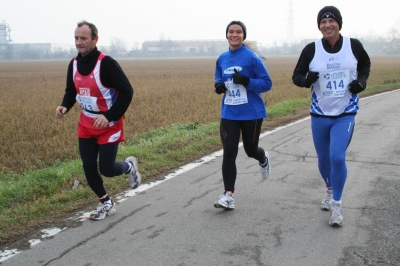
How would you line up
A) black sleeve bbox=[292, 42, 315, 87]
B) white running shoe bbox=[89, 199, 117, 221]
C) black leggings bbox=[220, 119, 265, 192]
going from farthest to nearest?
black leggings bbox=[220, 119, 265, 192] < white running shoe bbox=[89, 199, 117, 221] < black sleeve bbox=[292, 42, 315, 87]

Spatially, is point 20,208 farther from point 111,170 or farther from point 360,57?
point 360,57

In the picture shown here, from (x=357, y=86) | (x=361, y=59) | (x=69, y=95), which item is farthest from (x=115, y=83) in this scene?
(x=361, y=59)

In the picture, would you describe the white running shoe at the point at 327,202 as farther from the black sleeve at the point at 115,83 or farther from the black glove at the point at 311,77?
the black sleeve at the point at 115,83

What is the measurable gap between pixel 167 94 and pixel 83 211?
16.1 metres

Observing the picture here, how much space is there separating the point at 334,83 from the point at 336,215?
1.21 meters

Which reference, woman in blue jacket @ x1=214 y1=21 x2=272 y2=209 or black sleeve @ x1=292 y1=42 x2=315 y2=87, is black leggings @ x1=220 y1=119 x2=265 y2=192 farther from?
black sleeve @ x1=292 y1=42 x2=315 y2=87

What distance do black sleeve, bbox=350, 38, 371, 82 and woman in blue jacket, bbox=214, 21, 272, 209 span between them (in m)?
0.84

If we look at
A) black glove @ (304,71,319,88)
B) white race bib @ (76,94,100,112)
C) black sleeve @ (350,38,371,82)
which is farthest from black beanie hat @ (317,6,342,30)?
white race bib @ (76,94,100,112)

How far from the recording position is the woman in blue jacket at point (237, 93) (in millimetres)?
4598

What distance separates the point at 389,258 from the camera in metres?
3.54

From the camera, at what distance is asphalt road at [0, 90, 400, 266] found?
3609 millimetres

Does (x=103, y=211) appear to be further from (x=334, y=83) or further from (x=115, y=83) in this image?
(x=334, y=83)

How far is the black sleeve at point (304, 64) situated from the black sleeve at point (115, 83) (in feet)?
5.22

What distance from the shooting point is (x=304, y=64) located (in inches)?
175
